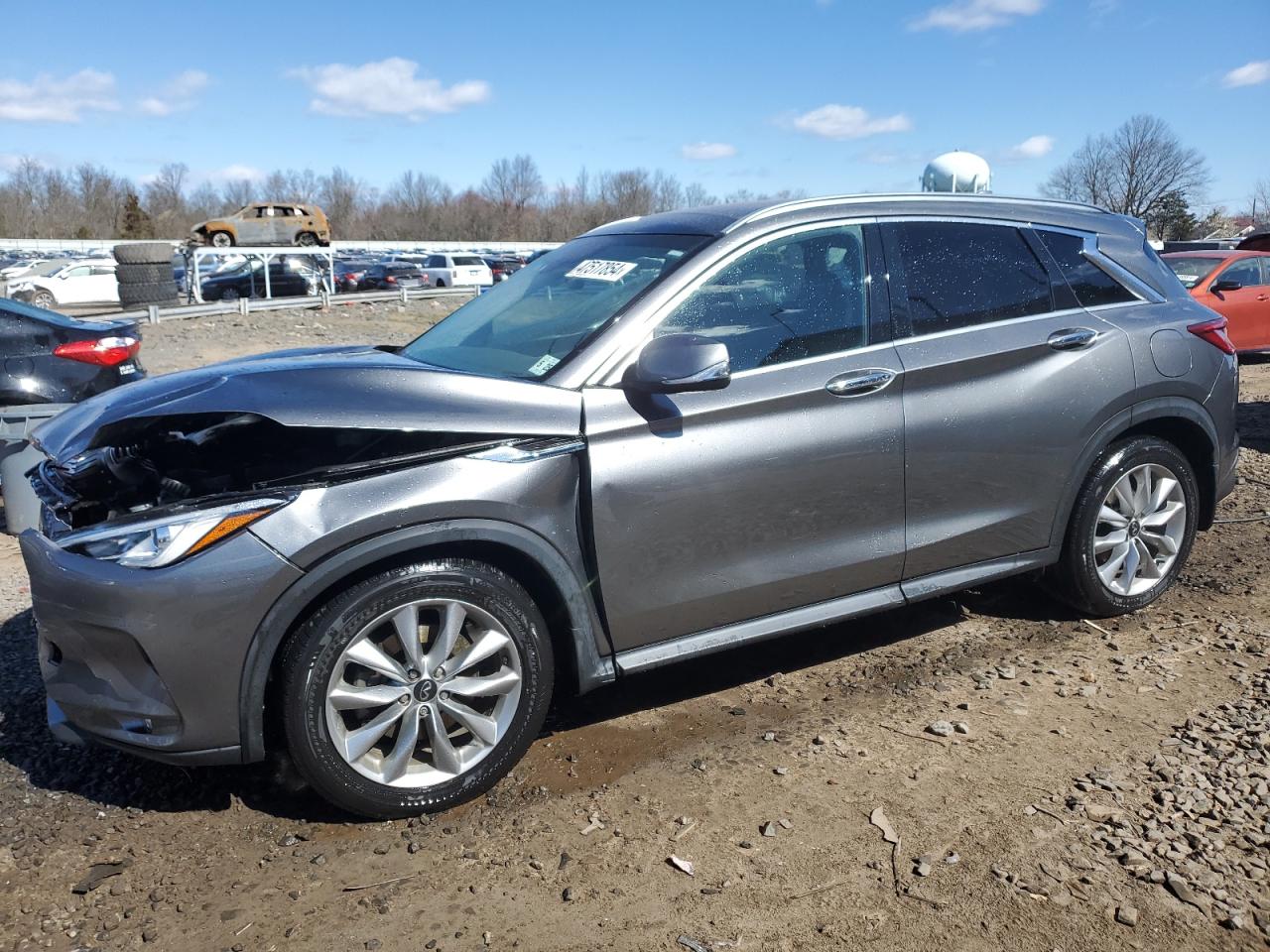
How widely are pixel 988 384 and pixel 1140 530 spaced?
1179 millimetres

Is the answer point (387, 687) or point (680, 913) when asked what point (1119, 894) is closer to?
point (680, 913)

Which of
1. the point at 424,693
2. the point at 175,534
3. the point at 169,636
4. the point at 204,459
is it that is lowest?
the point at 424,693

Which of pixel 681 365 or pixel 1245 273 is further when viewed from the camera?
pixel 1245 273

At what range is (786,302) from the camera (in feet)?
12.3

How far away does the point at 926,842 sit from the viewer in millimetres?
2947

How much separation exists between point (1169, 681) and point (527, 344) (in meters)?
2.81

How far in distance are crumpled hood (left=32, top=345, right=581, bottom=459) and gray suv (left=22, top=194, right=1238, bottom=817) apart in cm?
1

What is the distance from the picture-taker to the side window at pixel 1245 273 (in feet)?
45.0

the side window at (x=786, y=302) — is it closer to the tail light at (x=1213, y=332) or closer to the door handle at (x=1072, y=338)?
the door handle at (x=1072, y=338)

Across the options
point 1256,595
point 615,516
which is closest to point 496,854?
point 615,516

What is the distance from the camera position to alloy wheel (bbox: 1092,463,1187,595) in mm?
4461

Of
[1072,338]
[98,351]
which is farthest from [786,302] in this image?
[98,351]

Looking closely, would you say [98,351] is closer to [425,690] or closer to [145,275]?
[425,690]

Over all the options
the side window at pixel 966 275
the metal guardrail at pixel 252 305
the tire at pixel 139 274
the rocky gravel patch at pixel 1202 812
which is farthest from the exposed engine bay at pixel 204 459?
A: the tire at pixel 139 274
